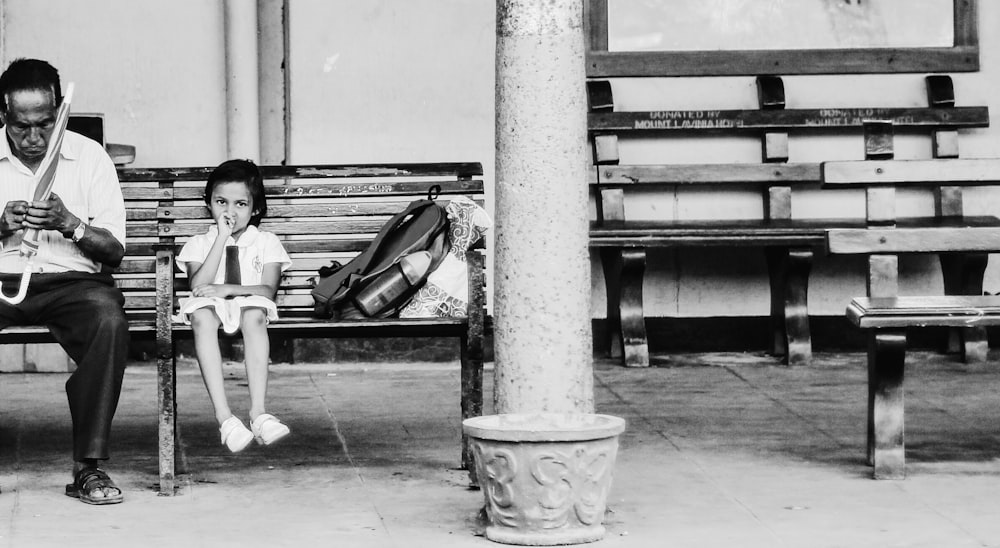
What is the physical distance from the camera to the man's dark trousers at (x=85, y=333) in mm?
5398

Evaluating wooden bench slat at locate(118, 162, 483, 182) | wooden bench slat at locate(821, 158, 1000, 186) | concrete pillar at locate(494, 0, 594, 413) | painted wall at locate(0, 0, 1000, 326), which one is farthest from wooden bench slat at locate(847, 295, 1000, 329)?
painted wall at locate(0, 0, 1000, 326)

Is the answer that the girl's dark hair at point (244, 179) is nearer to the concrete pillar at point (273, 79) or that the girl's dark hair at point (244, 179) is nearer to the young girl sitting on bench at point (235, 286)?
the young girl sitting on bench at point (235, 286)

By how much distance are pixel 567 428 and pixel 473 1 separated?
13.5 ft

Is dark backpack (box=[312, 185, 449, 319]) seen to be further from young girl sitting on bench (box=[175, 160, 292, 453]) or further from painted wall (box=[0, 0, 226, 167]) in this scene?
painted wall (box=[0, 0, 226, 167])

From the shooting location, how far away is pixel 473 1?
27.8ft

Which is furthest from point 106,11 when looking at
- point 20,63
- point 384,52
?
point 20,63

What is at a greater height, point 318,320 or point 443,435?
point 318,320

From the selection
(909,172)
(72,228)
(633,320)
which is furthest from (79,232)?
(633,320)

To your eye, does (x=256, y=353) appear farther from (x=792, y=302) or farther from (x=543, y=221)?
(x=792, y=302)

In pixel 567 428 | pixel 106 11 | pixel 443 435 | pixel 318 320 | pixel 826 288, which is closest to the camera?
pixel 567 428

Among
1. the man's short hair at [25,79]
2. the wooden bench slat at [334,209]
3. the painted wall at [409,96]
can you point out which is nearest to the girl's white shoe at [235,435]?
the wooden bench slat at [334,209]

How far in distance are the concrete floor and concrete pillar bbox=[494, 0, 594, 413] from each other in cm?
47

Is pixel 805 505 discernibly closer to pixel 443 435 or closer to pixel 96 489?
pixel 443 435

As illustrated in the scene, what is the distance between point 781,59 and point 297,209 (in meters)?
3.38
